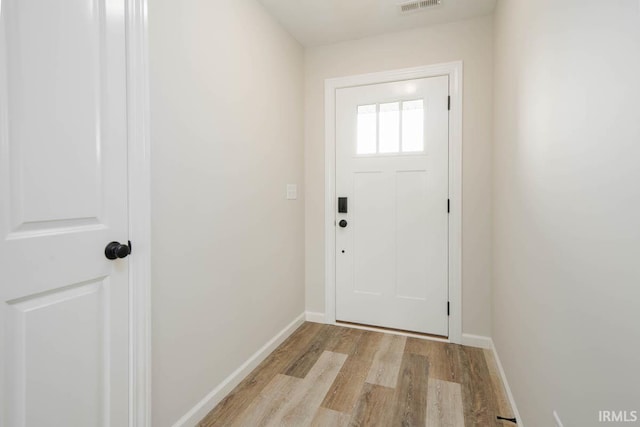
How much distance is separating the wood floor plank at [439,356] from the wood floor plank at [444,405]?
0.09m

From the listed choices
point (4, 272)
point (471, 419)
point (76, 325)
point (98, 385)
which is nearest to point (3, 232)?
point (4, 272)

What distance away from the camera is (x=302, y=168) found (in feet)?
9.62

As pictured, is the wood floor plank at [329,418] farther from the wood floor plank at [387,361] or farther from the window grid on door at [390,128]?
the window grid on door at [390,128]

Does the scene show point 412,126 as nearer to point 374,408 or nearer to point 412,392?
point 412,392

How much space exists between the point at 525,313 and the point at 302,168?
2.04 meters

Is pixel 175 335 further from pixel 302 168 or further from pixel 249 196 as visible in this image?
pixel 302 168

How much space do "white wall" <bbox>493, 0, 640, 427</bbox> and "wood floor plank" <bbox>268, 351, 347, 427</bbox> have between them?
105 cm

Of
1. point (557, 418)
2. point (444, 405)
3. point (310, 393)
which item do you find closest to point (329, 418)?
point (310, 393)

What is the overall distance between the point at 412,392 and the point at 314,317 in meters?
1.25

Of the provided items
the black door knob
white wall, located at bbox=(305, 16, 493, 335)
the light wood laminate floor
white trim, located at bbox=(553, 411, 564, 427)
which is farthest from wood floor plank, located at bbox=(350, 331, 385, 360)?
the black door knob

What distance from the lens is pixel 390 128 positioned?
8.86 ft

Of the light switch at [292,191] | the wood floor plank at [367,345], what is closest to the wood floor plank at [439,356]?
the wood floor plank at [367,345]

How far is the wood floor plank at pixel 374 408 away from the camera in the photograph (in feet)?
5.38

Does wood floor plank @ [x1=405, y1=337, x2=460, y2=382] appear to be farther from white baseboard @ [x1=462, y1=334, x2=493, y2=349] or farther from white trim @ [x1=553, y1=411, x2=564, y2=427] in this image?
white trim @ [x1=553, y1=411, x2=564, y2=427]
